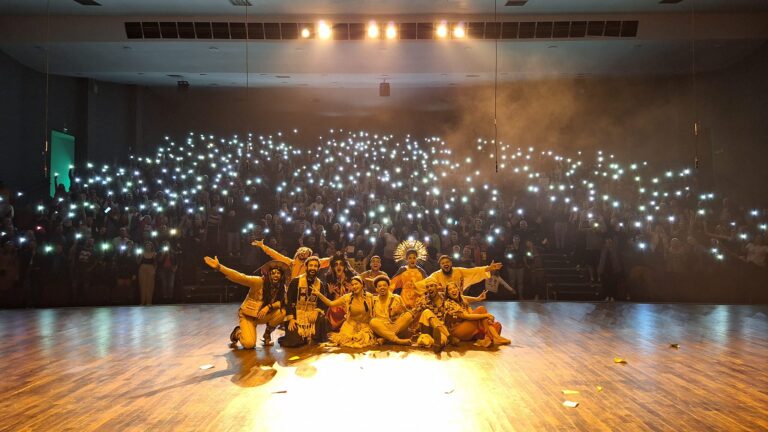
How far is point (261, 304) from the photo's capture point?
6695 millimetres

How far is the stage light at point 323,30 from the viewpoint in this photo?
1067cm

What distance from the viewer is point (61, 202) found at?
37.3 ft

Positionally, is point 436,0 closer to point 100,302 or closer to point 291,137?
point 291,137

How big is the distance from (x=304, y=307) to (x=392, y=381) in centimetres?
218

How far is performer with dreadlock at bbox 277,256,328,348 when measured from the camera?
22.0ft

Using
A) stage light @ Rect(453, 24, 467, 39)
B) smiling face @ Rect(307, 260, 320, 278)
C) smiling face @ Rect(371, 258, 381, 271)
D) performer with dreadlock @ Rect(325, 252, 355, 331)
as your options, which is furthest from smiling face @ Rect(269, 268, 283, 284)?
stage light @ Rect(453, 24, 467, 39)

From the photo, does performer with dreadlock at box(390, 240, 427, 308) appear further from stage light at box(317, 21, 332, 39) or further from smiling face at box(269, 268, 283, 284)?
stage light at box(317, 21, 332, 39)

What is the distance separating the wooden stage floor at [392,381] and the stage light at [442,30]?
5.63 metres

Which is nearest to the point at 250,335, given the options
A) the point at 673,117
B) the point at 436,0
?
the point at 436,0

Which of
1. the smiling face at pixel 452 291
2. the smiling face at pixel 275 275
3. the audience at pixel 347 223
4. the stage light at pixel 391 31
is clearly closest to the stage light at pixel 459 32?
the stage light at pixel 391 31

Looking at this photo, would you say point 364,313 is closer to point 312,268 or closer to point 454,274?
point 312,268

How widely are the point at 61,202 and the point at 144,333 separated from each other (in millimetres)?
5327

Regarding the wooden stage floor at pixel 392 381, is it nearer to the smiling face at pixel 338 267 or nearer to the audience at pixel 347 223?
the smiling face at pixel 338 267

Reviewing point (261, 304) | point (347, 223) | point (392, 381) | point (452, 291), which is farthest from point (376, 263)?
point (347, 223)
